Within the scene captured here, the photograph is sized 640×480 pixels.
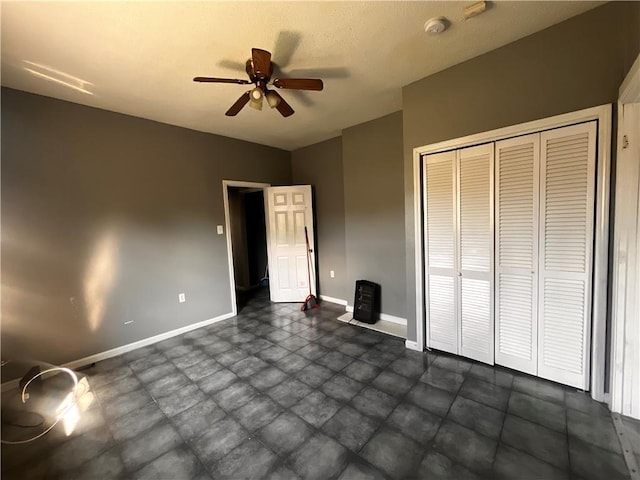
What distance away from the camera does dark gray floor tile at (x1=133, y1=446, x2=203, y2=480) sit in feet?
4.92

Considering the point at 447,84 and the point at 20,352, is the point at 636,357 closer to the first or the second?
the point at 447,84

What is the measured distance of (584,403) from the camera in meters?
1.88

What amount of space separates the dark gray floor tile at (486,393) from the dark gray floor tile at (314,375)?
3.64ft

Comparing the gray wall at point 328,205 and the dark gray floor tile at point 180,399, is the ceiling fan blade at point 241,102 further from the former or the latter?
the dark gray floor tile at point 180,399

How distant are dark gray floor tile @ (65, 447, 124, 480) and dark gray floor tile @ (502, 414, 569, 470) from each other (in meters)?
2.34

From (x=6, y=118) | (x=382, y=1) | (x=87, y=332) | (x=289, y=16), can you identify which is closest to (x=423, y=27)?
(x=382, y=1)

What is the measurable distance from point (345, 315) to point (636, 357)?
2752mm

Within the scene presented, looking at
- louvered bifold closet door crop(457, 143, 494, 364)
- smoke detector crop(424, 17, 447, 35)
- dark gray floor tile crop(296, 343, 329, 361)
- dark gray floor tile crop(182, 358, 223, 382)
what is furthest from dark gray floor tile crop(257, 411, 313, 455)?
smoke detector crop(424, 17, 447, 35)

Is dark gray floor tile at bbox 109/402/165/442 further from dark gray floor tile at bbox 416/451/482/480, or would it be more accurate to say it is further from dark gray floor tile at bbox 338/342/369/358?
dark gray floor tile at bbox 416/451/482/480

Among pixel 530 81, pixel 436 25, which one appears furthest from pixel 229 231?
pixel 530 81

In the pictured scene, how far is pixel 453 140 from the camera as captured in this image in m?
2.37

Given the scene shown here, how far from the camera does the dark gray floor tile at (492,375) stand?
2.17 m

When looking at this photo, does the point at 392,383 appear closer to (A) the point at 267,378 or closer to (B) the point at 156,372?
(A) the point at 267,378

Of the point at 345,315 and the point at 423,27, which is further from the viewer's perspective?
the point at 345,315
